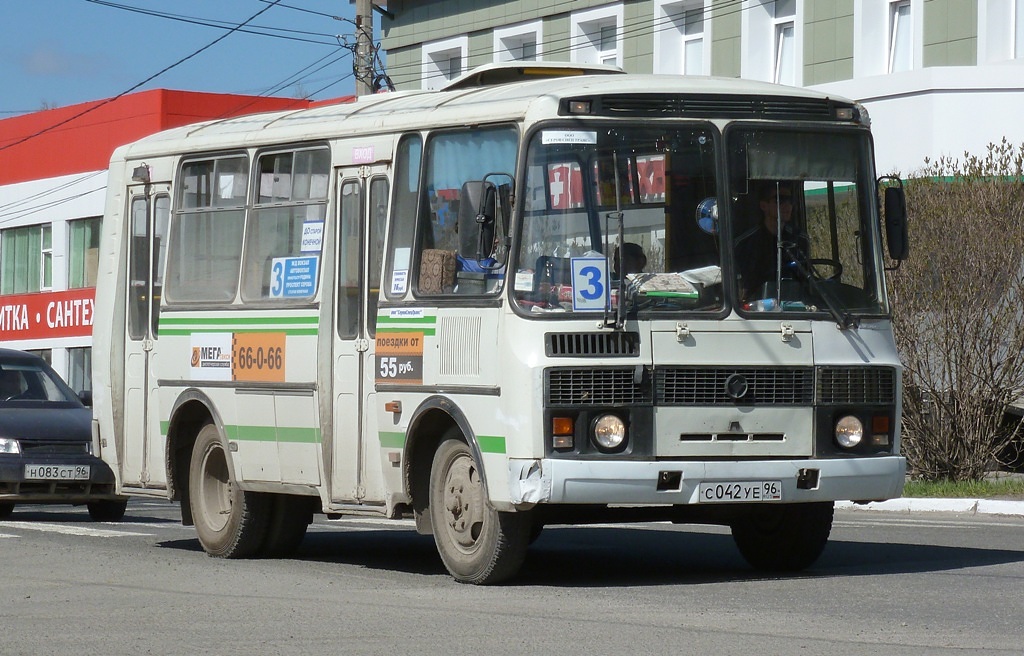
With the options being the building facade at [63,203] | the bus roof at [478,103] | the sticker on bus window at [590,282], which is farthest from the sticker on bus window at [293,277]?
the building facade at [63,203]

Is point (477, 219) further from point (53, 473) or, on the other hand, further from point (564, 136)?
point (53, 473)

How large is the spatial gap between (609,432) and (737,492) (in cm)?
82

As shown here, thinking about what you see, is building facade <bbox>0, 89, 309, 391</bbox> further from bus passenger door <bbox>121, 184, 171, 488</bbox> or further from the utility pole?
bus passenger door <bbox>121, 184, 171, 488</bbox>

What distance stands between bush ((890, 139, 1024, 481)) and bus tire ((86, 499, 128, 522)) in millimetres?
8407

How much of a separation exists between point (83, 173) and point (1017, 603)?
137 feet

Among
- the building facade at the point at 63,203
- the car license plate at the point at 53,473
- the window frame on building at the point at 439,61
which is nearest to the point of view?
the car license plate at the point at 53,473

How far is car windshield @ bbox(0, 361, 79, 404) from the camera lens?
63.6 ft

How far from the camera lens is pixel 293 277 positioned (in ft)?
42.7

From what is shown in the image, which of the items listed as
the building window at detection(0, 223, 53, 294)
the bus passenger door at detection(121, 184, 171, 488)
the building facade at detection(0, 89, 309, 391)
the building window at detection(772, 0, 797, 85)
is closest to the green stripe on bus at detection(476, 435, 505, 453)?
the bus passenger door at detection(121, 184, 171, 488)

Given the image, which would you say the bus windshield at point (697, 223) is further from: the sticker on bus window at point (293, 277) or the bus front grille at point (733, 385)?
the sticker on bus window at point (293, 277)

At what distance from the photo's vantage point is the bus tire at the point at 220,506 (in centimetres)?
1365

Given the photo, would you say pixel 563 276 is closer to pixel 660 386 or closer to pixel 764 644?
pixel 660 386

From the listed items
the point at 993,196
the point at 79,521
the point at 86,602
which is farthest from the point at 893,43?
the point at 86,602

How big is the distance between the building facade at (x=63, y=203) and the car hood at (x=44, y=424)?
28234 millimetres
